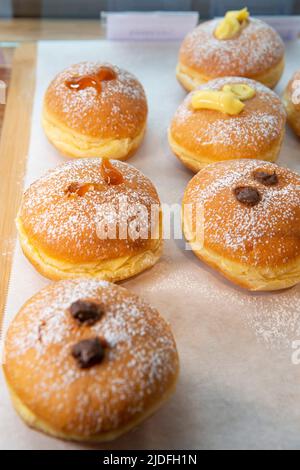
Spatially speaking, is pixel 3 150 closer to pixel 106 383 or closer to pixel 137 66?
pixel 137 66

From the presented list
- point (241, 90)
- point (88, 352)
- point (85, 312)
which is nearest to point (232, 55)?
point (241, 90)

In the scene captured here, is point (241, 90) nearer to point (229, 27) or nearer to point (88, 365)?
point (229, 27)

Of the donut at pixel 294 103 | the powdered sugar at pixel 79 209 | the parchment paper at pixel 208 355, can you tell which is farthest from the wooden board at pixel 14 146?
the donut at pixel 294 103

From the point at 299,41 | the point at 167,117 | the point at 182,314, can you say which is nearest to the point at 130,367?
the point at 182,314

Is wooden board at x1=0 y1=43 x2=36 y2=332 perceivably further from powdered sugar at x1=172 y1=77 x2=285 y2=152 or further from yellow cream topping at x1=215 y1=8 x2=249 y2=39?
yellow cream topping at x1=215 y1=8 x2=249 y2=39

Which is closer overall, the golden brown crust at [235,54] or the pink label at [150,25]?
the golden brown crust at [235,54]

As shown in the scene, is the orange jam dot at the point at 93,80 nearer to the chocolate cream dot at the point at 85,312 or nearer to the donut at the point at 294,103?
the donut at the point at 294,103
